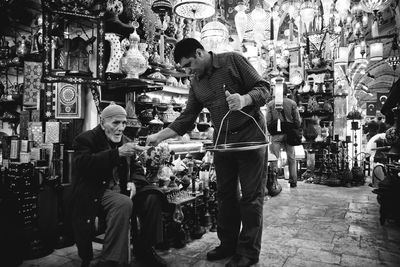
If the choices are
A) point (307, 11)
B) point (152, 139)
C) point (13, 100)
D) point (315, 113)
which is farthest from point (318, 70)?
point (13, 100)

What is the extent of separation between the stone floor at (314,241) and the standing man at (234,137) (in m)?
0.24

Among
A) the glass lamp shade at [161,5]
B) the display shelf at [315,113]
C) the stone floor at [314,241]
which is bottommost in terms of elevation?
the stone floor at [314,241]

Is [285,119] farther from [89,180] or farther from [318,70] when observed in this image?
[89,180]

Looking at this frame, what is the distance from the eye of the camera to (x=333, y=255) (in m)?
2.64

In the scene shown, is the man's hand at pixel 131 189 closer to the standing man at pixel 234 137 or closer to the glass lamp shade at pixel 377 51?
the standing man at pixel 234 137

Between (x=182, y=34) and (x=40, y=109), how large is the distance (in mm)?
3032

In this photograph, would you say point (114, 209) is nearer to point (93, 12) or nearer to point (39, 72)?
point (93, 12)

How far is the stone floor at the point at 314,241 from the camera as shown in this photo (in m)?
2.52

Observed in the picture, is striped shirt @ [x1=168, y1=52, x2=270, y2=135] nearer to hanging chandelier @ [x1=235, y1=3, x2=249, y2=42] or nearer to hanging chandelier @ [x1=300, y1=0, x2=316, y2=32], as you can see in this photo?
hanging chandelier @ [x1=235, y1=3, x2=249, y2=42]

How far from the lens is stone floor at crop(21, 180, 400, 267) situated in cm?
252

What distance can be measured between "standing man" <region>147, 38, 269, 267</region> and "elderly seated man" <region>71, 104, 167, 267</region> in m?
0.37

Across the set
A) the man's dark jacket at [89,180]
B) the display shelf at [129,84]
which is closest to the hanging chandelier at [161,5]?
the display shelf at [129,84]

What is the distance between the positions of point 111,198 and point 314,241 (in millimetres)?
2048

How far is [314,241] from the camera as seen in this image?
9.84 feet
